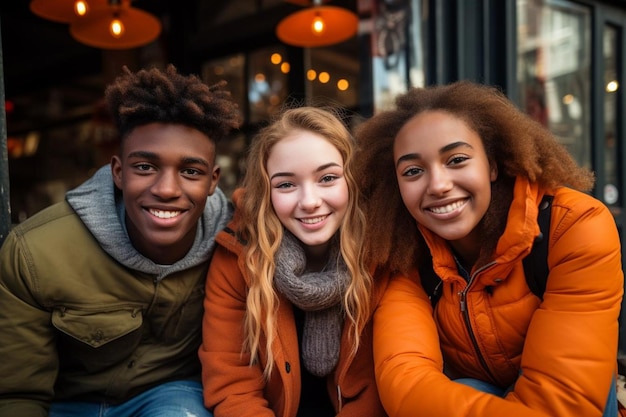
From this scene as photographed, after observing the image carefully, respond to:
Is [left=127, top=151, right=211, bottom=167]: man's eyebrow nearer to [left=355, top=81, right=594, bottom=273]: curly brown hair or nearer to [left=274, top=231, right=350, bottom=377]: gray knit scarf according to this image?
[left=274, top=231, right=350, bottom=377]: gray knit scarf

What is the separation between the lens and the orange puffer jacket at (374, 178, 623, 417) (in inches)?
61.6

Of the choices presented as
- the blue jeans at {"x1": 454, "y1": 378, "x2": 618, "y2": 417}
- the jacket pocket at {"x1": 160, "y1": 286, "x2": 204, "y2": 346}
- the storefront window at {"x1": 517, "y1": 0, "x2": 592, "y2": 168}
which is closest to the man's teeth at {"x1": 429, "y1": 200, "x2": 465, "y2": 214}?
the blue jeans at {"x1": 454, "y1": 378, "x2": 618, "y2": 417}

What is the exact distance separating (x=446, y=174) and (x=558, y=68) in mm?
3384

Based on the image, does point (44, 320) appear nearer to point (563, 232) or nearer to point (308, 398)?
point (308, 398)

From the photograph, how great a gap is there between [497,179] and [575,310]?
55 centimetres

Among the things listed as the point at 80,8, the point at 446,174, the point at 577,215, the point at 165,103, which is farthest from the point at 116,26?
the point at 577,215

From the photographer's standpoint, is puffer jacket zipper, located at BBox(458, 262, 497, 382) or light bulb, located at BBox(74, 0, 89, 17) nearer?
puffer jacket zipper, located at BBox(458, 262, 497, 382)

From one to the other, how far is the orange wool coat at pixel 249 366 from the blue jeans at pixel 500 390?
37cm

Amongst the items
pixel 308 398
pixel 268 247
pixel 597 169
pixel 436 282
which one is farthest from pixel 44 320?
pixel 597 169

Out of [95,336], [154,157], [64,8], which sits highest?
[64,8]

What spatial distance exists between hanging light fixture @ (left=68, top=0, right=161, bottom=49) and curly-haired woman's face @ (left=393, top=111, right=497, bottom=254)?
305 cm

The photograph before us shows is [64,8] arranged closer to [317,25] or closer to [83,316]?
[317,25]

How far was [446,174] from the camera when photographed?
1.85 metres

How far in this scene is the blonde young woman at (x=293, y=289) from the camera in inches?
80.0
